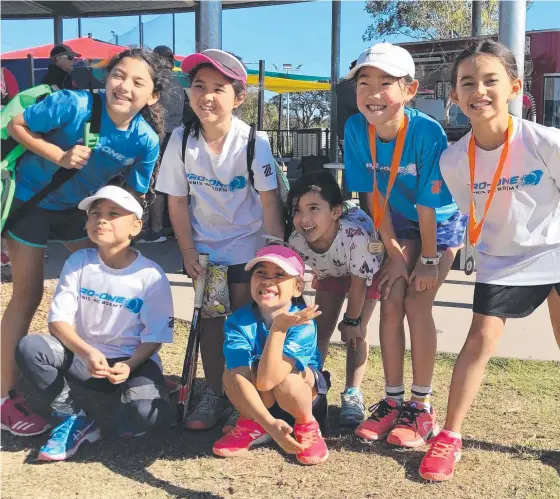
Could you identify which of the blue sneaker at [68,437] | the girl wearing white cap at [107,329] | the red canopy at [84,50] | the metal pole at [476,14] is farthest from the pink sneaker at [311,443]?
the metal pole at [476,14]

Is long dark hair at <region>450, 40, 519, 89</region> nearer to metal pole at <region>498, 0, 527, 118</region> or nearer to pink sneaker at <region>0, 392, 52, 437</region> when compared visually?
metal pole at <region>498, 0, 527, 118</region>

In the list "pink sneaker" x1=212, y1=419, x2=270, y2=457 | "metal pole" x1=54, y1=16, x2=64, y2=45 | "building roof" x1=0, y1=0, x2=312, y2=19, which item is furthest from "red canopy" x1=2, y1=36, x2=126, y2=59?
"pink sneaker" x1=212, y1=419, x2=270, y2=457

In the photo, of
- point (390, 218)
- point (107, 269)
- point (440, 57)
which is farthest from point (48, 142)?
point (440, 57)

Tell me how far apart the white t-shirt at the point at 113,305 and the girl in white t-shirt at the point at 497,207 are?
1.40 meters

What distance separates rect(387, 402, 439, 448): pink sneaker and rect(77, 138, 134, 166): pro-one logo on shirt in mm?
1822

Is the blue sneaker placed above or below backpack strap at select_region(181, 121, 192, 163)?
below

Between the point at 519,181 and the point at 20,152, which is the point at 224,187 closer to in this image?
the point at 20,152

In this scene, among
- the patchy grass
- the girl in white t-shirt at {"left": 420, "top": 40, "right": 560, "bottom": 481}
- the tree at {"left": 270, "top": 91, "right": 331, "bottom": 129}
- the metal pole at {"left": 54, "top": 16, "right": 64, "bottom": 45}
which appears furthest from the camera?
the tree at {"left": 270, "top": 91, "right": 331, "bottom": 129}

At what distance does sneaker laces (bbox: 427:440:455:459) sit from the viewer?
2799 millimetres

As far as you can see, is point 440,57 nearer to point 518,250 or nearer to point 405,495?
point 518,250

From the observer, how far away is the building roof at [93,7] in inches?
576

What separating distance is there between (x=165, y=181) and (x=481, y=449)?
1997 millimetres

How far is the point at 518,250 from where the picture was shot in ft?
9.28

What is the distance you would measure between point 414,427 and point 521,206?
3.71 feet
